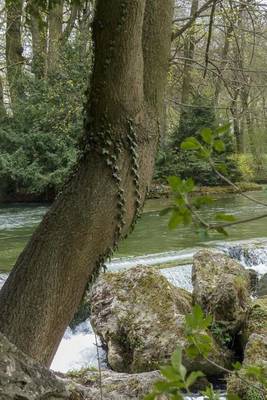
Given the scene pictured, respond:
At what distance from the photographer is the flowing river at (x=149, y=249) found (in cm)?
662

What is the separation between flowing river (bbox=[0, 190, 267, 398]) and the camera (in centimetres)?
Answer: 662

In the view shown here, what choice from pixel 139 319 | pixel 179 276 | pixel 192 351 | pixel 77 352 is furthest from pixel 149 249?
pixel 192 351

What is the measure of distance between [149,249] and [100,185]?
24.7ft

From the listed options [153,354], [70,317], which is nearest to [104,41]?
[70,317]

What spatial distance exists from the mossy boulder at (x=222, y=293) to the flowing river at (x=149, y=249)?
0.63 meters

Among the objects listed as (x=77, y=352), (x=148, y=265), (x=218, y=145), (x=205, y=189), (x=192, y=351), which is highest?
(x=218, y=145)

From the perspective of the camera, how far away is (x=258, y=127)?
24.0m

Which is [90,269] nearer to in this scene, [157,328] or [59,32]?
[157,328]

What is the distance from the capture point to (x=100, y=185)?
232 cm

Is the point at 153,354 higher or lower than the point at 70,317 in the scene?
lower

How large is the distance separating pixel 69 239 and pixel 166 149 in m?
16.7

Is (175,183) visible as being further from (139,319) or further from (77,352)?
(77,352)

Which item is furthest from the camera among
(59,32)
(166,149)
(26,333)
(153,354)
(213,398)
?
(166,149)

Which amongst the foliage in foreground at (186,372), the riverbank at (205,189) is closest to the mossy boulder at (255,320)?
the foliage in foreground at (186,372)
